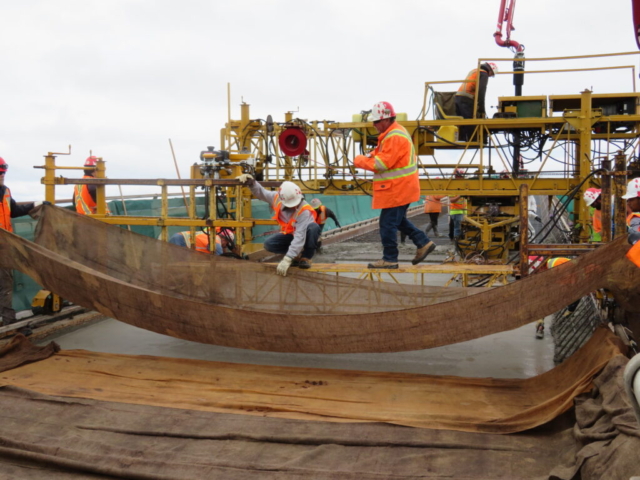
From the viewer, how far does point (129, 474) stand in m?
3.53

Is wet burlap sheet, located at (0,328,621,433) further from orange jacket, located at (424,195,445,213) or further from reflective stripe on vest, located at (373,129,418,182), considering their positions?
orange jacket, located at (424,195,445,213)

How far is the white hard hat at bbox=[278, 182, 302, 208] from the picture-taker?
6098 millimetres

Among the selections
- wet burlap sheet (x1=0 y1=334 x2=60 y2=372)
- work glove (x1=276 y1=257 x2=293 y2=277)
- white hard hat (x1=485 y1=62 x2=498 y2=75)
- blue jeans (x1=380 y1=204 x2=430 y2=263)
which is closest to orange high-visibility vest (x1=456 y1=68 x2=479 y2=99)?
white hard hat (x1=485 y1=62 x2=498 y2=75)

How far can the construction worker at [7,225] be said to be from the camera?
20.8 feet

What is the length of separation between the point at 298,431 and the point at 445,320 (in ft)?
4.83

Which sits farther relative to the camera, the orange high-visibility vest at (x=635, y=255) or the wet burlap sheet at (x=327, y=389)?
the wet burlap sheet at (x=327, y=389)

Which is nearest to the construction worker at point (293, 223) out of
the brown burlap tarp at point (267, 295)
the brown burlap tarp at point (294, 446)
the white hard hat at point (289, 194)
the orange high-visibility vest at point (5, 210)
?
the white hard hat at point (289, 194)

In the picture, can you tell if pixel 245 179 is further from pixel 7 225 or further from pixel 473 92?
pixel 473 92

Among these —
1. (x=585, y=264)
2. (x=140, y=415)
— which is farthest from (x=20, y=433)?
(x=585, y=264)

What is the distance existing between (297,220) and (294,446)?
2724 millimetres

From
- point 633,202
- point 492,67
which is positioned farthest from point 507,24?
point 633,202

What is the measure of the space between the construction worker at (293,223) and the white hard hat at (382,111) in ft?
3.58

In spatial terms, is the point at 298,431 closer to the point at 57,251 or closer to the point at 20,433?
the point at 20,433

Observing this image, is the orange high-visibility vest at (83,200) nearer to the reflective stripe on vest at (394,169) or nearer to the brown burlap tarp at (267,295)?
the brown burlap tarp at (267,295)
